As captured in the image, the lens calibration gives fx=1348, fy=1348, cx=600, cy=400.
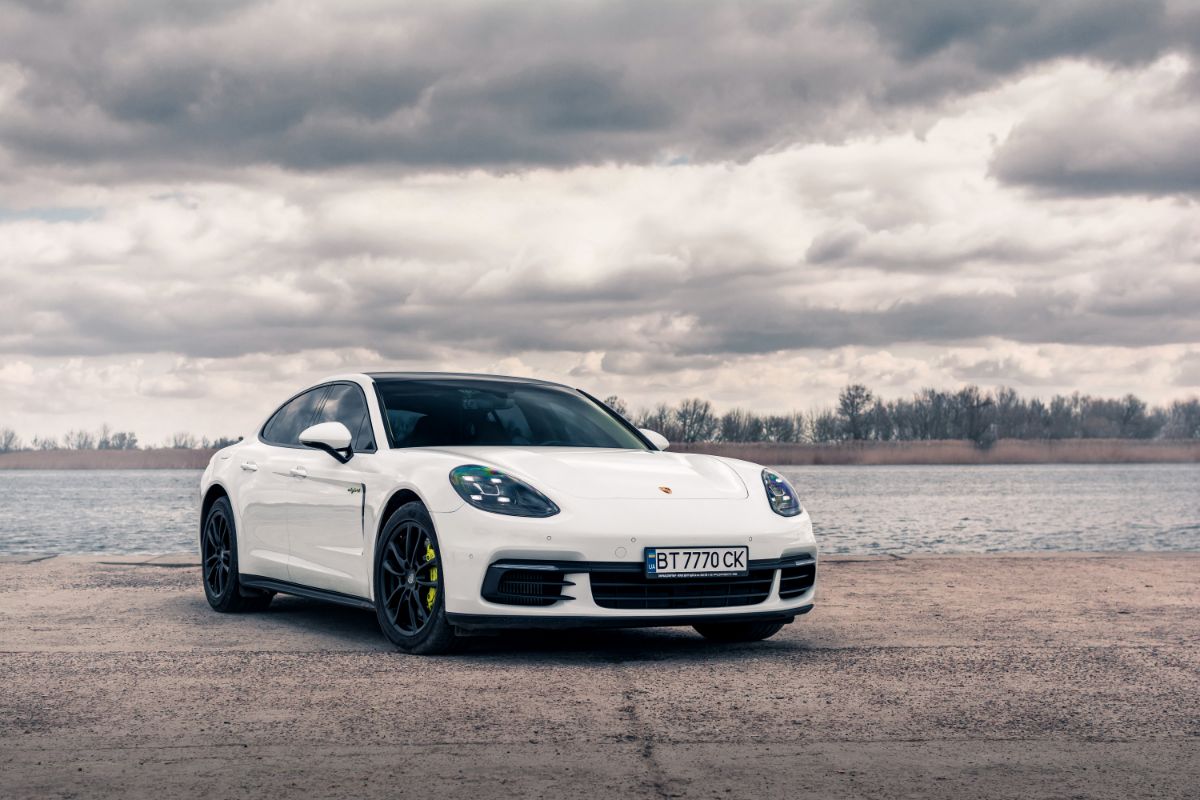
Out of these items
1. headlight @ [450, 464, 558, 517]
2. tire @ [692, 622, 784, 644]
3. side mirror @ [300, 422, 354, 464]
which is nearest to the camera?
headlight @ [450, 464, 558, 517]

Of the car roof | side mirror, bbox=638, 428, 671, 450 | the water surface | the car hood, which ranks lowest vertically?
the water surface

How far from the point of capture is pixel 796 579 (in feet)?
23.0

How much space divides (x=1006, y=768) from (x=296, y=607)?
20.1ft

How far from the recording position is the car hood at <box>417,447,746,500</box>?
6625mm

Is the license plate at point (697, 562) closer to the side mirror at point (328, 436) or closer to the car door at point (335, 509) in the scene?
the car door at point (335, 509)

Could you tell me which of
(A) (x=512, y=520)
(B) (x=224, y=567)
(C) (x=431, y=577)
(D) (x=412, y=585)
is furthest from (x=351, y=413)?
(A) (x=512, y=520)

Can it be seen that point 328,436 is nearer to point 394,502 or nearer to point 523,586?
point 394,502

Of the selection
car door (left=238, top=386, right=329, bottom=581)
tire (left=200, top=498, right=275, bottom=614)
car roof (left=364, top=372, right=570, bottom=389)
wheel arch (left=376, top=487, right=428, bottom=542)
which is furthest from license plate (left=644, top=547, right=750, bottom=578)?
tire (left=200, top=498, right=275, bottom=614)

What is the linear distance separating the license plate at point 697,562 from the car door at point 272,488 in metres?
2.63

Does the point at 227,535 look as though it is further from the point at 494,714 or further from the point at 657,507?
the point at 494,714

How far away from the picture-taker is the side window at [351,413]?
7566 mm

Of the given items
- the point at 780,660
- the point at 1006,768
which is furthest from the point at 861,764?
the point at 780,660

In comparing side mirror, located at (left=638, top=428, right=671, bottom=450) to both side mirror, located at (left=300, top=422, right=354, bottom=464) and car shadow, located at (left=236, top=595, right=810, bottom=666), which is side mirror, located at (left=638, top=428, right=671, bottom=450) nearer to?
car shadow, located at (left=236, top=595, right=810, bottom=666)

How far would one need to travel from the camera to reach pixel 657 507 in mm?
6559
